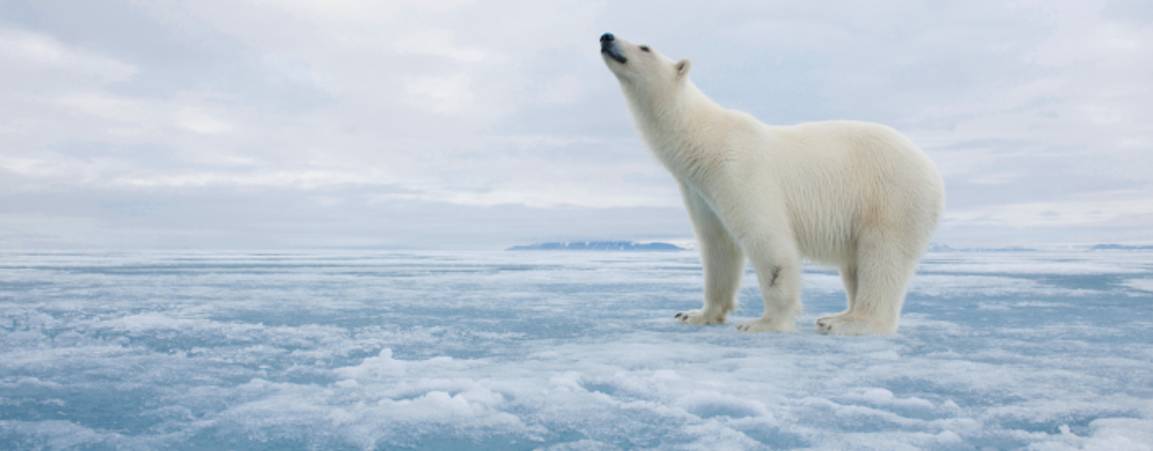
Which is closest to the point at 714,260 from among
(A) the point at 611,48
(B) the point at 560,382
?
(A) the point at 611,48

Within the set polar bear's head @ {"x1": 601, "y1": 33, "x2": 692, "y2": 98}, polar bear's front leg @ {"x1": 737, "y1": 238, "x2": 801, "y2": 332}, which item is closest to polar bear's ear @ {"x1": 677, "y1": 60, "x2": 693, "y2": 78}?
polar bear's head @ {"x1": 601, "y1": 33, "x2": 692, "y2": 98}

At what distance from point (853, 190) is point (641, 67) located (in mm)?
1528

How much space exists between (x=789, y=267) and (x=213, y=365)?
10.5ft

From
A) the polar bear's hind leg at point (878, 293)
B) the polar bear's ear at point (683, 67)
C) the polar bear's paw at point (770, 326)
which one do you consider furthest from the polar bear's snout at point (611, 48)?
the polar bear's hind leg at point (878, 293)

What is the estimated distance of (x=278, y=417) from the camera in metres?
2.80

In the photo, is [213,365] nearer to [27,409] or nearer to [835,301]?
[27,409]

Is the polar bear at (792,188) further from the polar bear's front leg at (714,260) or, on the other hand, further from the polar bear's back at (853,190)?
the polar bear's front leg at (714,260)

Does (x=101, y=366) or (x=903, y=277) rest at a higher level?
(x=903, y=277)

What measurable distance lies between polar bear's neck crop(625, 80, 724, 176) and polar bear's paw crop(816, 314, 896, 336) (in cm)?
125

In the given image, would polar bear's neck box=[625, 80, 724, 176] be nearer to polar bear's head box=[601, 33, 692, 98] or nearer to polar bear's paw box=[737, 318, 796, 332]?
polar bear's head box=[601, 33, 692, 98]

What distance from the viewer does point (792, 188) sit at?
→ 16.1ft

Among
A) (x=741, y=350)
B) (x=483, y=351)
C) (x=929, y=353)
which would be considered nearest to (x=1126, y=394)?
(x=929, y=353)

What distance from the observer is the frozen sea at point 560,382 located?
8.45 ft

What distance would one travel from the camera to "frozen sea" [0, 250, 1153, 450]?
2574 millimetres
